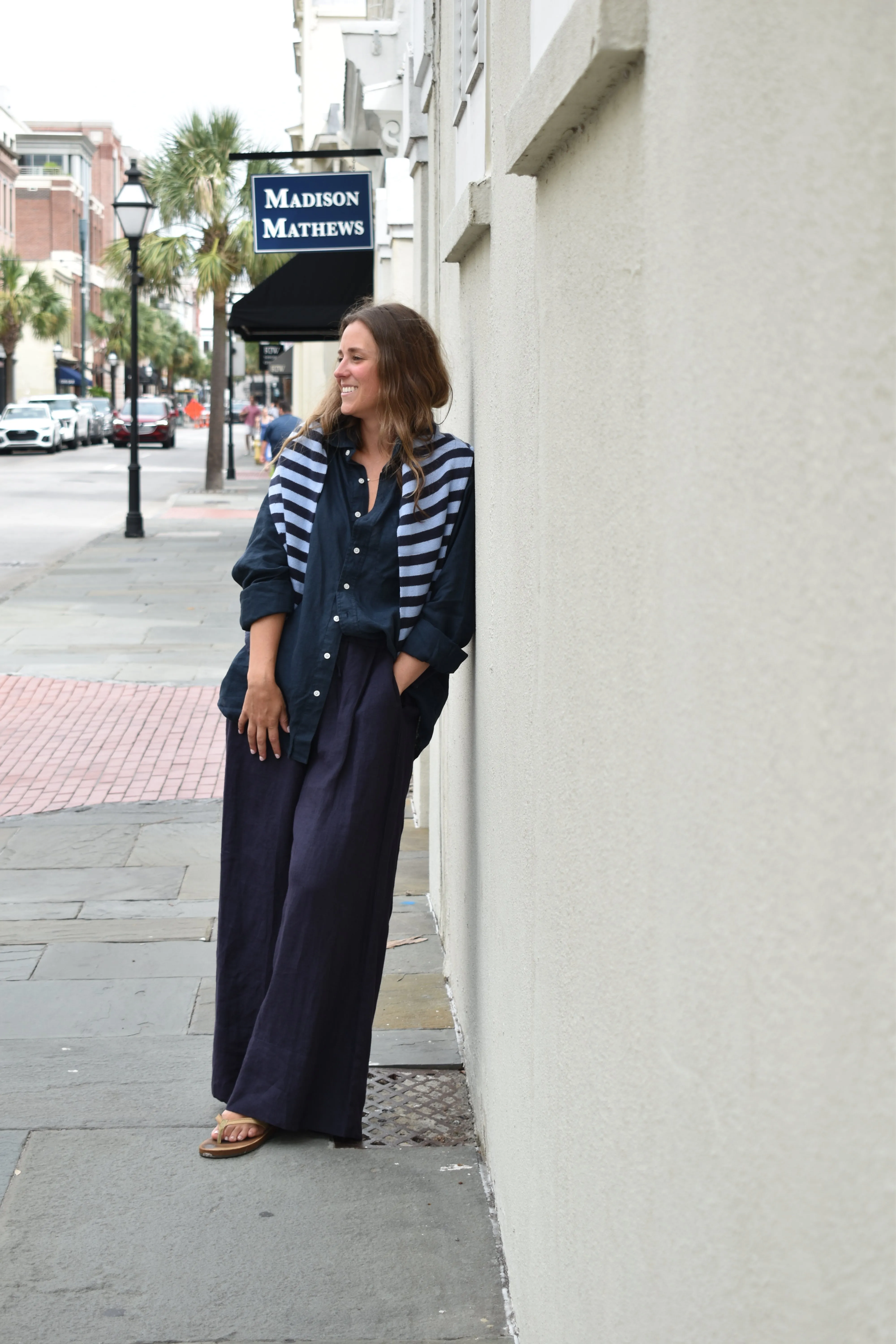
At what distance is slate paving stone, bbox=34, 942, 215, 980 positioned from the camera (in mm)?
4984

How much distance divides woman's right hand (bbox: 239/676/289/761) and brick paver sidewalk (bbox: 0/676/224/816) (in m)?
3.97

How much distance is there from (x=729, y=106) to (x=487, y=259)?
7.26ft

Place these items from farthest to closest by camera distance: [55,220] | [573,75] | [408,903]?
[55,220] → [408,903] → [573,75]

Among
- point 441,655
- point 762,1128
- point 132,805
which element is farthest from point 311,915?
point 132,805

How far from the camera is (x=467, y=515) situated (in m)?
3.64

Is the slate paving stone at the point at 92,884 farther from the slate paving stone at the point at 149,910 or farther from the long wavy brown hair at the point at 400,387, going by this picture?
the long wavy brown hair at the point at 400,387

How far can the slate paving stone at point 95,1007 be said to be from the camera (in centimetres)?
448

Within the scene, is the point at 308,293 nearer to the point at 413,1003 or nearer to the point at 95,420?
the point at 413,1003

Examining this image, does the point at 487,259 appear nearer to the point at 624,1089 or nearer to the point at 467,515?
the point at 467,515

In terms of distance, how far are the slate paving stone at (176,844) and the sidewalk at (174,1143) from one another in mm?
17

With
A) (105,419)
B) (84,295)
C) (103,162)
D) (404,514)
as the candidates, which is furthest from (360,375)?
(103,162)

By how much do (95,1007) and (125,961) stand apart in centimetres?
46

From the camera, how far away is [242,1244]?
10.5 feet

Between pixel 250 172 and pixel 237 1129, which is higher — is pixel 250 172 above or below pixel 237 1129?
above
